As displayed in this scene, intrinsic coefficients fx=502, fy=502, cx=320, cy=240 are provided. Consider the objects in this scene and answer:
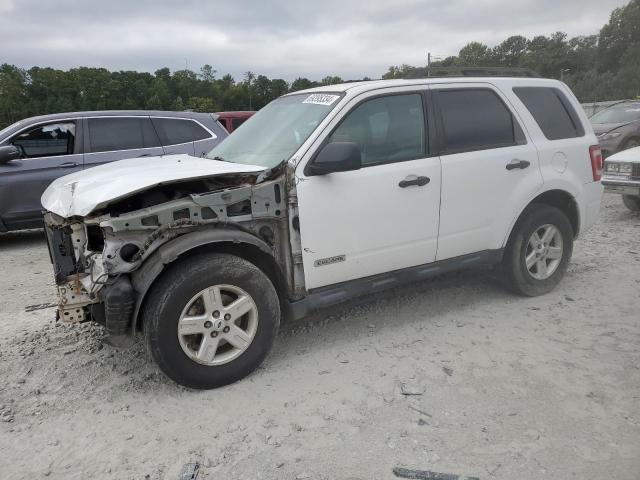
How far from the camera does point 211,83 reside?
234 ft

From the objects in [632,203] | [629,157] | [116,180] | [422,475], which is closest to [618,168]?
[629,157]

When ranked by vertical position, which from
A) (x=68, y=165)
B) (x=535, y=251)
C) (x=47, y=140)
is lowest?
(x=535, y=251)

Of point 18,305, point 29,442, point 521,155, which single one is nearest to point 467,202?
point 521,155

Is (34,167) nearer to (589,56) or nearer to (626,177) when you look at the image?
(626,177)

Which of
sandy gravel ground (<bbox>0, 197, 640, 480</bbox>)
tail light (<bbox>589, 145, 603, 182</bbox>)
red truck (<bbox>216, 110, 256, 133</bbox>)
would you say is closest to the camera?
sandy gravel ground (<bbox>0, 197, 640, 480</bbox>)

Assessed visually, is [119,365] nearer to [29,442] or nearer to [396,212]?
[29,442]

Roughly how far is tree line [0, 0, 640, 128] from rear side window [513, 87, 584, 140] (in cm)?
3444

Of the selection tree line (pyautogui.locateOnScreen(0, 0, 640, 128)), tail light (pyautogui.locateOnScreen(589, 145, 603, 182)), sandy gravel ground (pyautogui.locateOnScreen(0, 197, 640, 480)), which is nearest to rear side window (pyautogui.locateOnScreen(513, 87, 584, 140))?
tail light (pyautogui.locateOnScreen(589, 145, 603, 182))

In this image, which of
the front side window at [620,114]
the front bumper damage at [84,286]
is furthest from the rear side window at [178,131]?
the front side window at [620,114]

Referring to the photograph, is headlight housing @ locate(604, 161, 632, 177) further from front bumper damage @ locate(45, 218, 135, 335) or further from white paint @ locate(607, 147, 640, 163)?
front bumper damage @ locate(45, 218, 135, 335)

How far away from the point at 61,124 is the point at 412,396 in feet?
20.3

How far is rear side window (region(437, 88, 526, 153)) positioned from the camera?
3932 millimetres

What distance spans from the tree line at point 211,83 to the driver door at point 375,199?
3530 cm

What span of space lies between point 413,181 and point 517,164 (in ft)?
3.60
